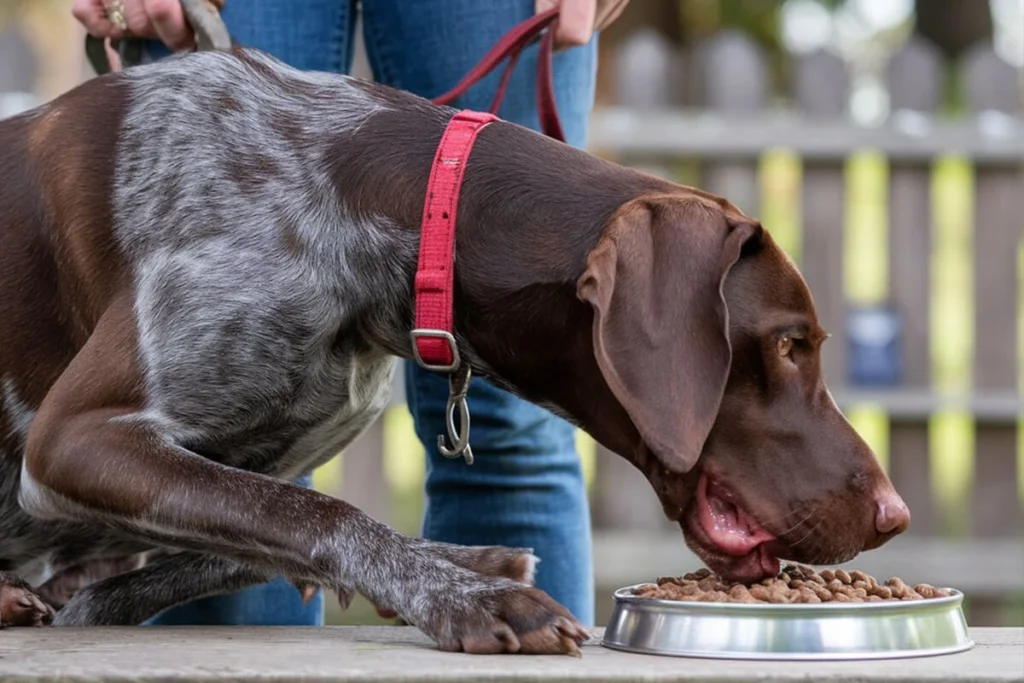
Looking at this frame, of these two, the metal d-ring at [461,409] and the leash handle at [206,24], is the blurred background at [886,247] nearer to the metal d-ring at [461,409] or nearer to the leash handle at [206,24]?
the leash handle at [206,24]

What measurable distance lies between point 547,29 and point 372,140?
1.79 feet

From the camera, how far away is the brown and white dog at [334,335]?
2.65 metres

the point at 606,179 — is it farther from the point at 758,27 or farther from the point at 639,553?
the point at 758,27

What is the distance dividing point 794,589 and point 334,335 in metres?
0.96

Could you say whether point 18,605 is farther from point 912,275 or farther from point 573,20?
point 912,275

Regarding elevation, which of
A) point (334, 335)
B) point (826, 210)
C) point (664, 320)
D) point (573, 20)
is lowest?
point (826, 210)

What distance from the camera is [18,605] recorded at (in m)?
3.11

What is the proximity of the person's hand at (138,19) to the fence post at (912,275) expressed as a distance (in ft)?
12.4

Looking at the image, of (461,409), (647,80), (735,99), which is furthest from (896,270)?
(461,409)

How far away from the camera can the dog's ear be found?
2574 mm

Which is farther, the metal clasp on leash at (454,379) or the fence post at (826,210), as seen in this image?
the fence post at (826,210)

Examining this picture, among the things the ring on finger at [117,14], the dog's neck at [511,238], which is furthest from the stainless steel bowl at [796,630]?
the ring on finger at [117,14]

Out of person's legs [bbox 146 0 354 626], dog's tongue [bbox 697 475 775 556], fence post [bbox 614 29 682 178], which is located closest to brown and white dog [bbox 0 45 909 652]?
dog's tongue [bbox 697 475 775 556]

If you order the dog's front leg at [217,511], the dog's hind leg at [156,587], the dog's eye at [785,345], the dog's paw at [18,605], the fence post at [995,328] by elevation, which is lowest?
the fence post at [995,328]
